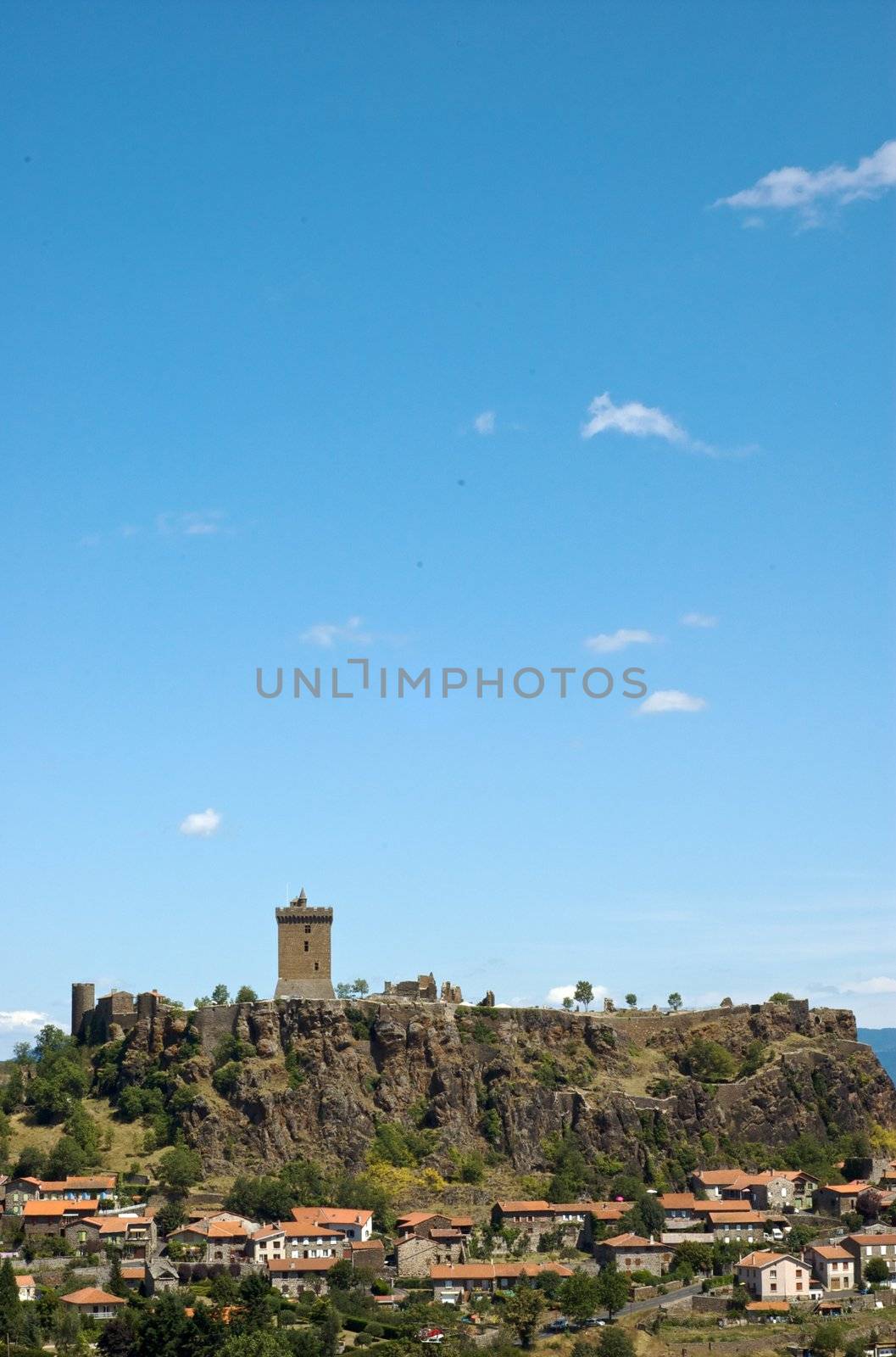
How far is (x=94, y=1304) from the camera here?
8025cm

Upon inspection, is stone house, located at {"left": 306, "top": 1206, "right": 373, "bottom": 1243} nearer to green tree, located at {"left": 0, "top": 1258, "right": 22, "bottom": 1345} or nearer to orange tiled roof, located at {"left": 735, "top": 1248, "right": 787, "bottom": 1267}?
green tree, located at {"left": 0, "top": 1258, "right": 22, "bottom": 1345}

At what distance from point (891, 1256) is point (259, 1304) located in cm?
2886

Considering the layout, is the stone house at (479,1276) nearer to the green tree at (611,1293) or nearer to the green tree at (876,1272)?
the green tree at (611,1293)

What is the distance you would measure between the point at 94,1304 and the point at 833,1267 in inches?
1254

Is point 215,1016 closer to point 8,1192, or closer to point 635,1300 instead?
point 8,1192

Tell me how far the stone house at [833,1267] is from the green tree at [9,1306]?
34232 mm

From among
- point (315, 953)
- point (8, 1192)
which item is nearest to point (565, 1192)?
point (315, 953)

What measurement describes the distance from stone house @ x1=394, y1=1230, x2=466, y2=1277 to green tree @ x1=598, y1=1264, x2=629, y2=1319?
851 cm

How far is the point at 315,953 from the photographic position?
357 feet

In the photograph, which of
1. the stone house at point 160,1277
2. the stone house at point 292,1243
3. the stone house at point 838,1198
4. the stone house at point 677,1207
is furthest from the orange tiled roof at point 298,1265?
the stone house at point 838,1198

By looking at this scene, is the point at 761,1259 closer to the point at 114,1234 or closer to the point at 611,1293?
the point at 611,1293

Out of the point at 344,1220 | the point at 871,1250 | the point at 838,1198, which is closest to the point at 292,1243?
the point at 344,1220

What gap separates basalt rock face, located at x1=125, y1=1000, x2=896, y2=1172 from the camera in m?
101

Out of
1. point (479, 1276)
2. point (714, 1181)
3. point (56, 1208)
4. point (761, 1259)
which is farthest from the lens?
point (714, 1181)
